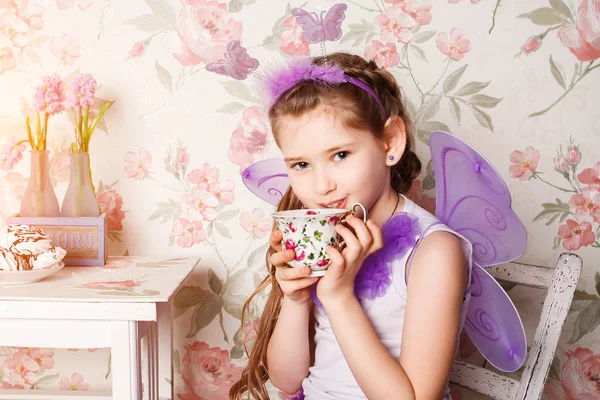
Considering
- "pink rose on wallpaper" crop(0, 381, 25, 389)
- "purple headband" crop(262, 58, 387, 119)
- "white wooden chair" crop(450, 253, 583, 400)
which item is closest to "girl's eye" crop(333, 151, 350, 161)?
"purple headband" crop(262, 58, 387, 119)

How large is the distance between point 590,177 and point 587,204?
67 millimetres

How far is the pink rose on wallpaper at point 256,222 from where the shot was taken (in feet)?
4.79

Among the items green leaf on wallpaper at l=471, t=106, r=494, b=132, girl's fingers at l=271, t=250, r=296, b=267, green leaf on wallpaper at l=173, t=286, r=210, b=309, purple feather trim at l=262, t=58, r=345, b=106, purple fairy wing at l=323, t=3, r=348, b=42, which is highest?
purple fairy wing at l=323, t=3, r=348, b=42

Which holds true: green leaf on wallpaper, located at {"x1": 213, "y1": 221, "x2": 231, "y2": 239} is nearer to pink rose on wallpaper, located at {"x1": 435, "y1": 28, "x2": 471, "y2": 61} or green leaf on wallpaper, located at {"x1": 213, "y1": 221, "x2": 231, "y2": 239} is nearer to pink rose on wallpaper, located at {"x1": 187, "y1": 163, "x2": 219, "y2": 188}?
pink rose on wallpaper, located at {"x1": 187, "y1": 163, "x2": 219, "y2": 188}

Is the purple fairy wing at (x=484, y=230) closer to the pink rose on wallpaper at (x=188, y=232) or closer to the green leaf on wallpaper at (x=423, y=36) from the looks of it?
the green leaf on wallpaper at (x=423, y=36)

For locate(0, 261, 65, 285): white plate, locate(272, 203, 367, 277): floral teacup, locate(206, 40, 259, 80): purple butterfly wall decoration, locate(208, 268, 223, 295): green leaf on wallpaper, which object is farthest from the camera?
locate(208, 268, 223, 295): green leaf on wallpaper

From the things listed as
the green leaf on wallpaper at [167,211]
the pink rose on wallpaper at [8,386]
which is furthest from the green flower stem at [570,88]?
the pink rose on wallpaper at [8,386]

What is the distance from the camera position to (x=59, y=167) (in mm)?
1431

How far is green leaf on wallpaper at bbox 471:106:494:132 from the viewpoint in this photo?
142 cm

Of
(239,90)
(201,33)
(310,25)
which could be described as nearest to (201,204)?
(239,90)

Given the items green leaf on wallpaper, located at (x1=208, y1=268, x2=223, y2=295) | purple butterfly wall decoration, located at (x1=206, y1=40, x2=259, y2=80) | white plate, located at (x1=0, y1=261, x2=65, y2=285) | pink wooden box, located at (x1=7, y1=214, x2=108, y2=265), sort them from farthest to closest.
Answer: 1. green leaf on wallpaper, located at (x1=208, y1=268, x2=223, y2=295)
2. purple butterfly wall decoration, located at (x1=206, y1=40, x2=259, y2=80)
3. pink wooden box, located at (x1=7, y1=214, x2=108, y2=265)
4. white plate, located at (x1=0, y1=261, x2=65, y2=285)

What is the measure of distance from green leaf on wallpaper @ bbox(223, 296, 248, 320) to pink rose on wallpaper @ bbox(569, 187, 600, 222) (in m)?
0.86

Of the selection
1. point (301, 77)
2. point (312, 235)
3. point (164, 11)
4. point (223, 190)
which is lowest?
point (223, 190)

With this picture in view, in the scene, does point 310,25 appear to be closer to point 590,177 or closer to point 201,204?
point 201,204
